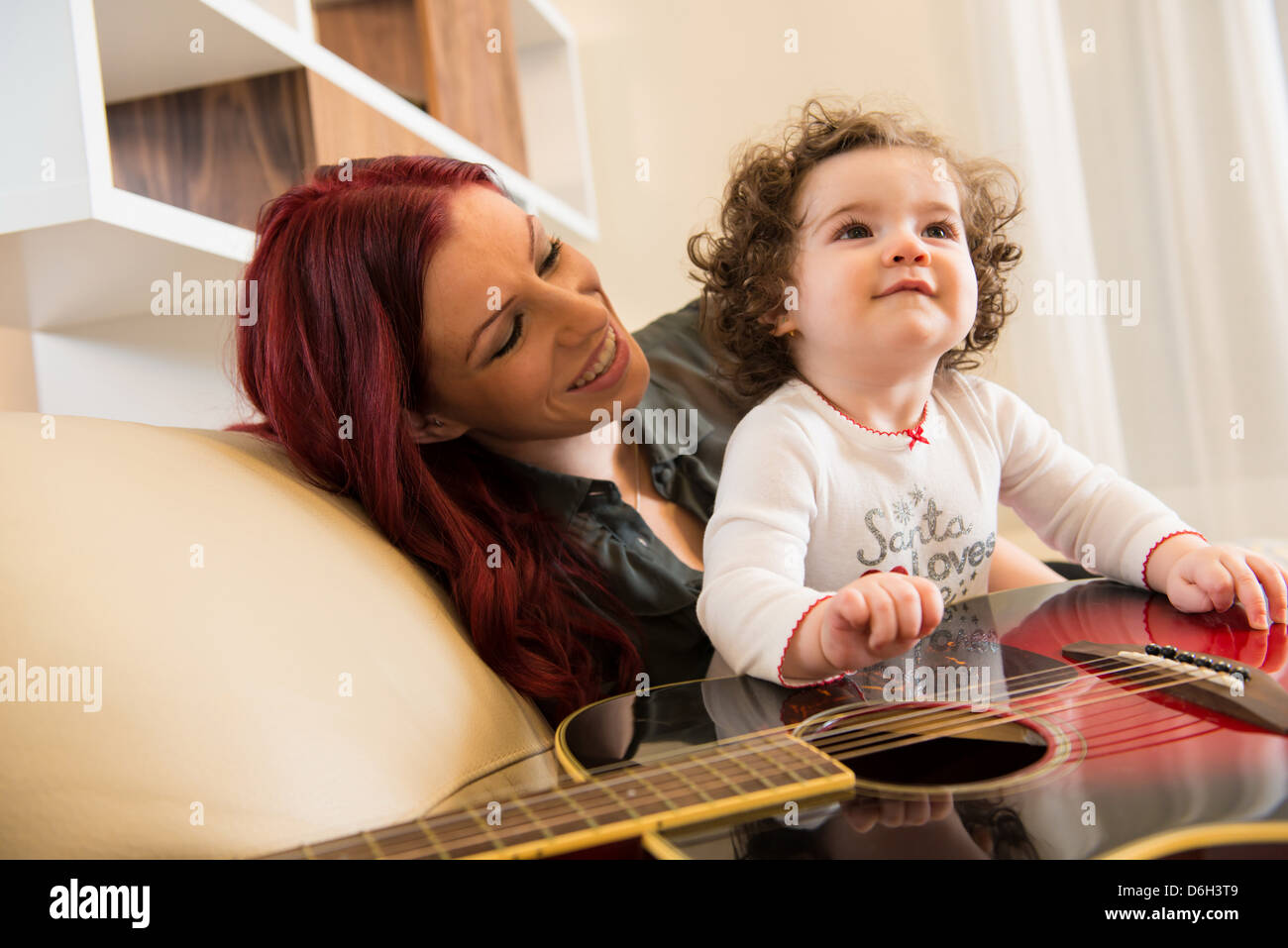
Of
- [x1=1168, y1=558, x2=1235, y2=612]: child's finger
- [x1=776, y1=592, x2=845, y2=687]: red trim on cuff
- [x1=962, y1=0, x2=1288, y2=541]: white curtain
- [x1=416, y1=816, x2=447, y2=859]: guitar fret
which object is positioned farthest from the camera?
[x1=962, y1=0, x2=1288, y2=541]: white curtain

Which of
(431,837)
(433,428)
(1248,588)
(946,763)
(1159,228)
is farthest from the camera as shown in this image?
(1159,228)

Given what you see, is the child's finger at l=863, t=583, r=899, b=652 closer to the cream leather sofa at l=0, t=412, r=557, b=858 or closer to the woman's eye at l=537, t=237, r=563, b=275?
the cream leather sofa at l=0, t=412, r=557, b=858

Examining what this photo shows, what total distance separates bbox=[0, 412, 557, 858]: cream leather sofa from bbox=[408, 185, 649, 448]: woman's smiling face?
11.1 inches

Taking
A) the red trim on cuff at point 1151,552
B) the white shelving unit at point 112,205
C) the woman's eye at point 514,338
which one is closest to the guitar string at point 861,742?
the red trim on cuff at point 1151,552

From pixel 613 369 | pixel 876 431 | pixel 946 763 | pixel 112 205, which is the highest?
pixel 112 205

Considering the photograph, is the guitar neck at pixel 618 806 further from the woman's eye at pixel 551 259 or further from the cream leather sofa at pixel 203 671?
the woman's eye at pixel 551 259

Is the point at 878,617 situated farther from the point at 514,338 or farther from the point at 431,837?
the point at 514,338

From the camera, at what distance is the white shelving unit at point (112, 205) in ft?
3.34

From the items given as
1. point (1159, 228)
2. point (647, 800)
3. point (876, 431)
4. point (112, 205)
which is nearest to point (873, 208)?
point (876, 431)

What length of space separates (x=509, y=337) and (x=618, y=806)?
606mm

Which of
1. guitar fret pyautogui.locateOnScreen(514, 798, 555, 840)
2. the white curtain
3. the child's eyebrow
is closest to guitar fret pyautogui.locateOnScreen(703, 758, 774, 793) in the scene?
guitar fret pyautogui.locateOnScreen(514, 798, 555, 840)

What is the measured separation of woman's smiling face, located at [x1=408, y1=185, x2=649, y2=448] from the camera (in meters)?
0.99

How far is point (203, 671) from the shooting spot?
58cm
